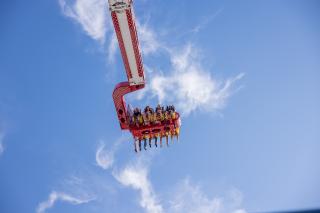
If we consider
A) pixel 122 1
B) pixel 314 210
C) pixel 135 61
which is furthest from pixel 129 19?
pixel 314 210

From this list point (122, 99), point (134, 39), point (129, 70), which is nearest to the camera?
point (134, 39)

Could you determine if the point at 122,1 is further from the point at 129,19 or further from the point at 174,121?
the point at 174,121

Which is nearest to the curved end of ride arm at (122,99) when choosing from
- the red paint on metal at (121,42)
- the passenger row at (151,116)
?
the passenger row at (151,116)

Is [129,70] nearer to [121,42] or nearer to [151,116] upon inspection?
[121,42]

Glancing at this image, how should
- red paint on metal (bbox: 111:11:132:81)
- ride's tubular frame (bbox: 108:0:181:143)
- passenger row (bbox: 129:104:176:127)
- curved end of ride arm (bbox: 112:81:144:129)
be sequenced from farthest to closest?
passenger row (bbox: 129:104:176:127)
curved end of ride arm (bbox: 112:81:144:129)
red paint on metal (bbox: 111:11:132:81)
ride's tubular frame (bbox: 108:0:181:143)

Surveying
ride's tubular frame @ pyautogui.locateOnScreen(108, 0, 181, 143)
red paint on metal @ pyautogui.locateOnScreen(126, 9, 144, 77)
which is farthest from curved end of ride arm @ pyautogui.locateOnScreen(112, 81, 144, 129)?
red paint on metal @ pyautogui.locateOnScreen(126, 9, 144, 77)

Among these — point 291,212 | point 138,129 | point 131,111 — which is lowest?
point 291,212

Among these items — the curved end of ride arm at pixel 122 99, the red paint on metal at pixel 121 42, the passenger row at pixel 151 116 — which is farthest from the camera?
the passenger row at pixel 151 116

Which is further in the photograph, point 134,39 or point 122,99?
point 122,99

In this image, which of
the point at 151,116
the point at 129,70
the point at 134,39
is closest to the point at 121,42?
the point at 134,39

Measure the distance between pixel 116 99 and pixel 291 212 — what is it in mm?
10353

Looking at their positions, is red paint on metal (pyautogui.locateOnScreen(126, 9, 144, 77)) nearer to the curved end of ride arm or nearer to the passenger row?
the curved end of ride arm

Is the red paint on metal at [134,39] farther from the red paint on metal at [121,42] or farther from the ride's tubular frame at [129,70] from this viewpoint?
the red paint on metal at [121,42]

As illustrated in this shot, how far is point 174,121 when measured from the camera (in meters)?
20.9
